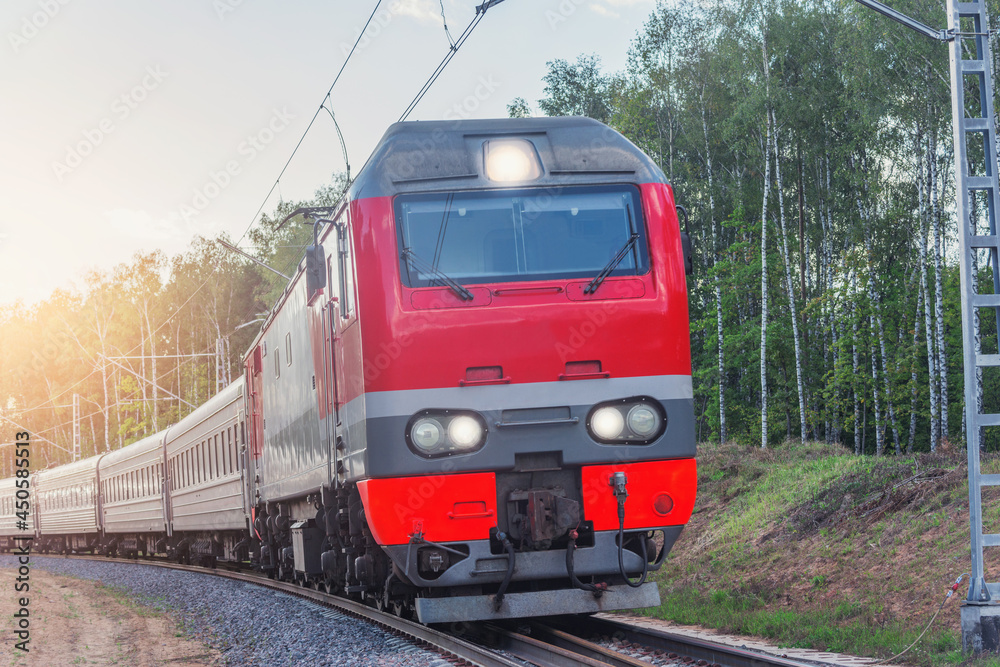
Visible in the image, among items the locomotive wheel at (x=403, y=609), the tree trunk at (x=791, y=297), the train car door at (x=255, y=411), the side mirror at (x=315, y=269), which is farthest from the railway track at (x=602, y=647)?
the tree trunk at (x=791, y=297)

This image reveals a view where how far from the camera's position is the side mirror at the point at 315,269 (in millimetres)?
8523

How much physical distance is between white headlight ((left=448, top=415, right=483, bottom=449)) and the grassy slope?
318cm

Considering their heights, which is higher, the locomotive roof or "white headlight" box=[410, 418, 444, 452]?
the locomotive roof

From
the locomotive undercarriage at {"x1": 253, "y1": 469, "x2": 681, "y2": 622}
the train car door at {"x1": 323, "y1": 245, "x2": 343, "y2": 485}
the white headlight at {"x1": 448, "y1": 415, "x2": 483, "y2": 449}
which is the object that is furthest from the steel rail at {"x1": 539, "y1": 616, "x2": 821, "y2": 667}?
the train car door at {"x1": 323, "y1": 245, "x2": 343, "y2": 485}

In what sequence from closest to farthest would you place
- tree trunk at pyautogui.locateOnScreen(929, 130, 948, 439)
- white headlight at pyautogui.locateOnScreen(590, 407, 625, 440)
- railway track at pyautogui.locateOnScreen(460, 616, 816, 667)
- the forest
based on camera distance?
1. railway track at pyautogui.locateOnScreen(460, 616, 816, 667)
2. white headlight at pyautogui.locateOnScreen(590, 407, 625, 440)
3. tree trunk at pyautogui.locateOnScreen(929, 130, 948, 439)
4. the forest

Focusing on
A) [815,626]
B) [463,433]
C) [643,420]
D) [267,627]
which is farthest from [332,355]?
[815,626]

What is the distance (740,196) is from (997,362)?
26.1 m

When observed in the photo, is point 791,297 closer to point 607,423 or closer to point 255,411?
point 255,411

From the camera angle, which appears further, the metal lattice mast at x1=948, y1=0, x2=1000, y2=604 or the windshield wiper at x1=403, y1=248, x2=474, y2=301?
the windshield wiper at x1=403, y1=248, x2=474, y2=301

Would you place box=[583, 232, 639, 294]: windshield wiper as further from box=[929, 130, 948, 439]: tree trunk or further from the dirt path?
box=[929, 130, 948, 439]: tree trunk

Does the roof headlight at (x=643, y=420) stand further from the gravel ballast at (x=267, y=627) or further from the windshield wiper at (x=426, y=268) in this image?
the gravel ballast at (x=267, y=627)

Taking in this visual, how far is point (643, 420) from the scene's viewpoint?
293 inches

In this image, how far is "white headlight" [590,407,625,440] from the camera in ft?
24.3

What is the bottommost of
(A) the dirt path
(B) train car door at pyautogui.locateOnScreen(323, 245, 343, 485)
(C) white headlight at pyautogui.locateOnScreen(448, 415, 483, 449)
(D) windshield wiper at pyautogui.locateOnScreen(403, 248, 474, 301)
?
(A) the dirt path
